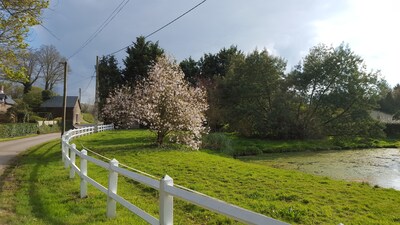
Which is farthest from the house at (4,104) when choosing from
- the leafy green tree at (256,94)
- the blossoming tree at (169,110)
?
the blossoming tree at (169,110)

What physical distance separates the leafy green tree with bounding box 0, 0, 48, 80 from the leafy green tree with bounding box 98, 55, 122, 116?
42.3 meters

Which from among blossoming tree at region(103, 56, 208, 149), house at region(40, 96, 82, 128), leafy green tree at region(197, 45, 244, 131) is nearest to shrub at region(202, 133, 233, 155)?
blossoming tree at region(103, 56, 208, 149)

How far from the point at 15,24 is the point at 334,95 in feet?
112

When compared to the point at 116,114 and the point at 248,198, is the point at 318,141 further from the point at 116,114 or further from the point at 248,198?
the point at 248,198

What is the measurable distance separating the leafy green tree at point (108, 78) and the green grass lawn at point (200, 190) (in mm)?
38936

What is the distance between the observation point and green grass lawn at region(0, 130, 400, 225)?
7152 millimetres

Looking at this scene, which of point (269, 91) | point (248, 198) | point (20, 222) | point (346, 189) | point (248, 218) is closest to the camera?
point (248, 218)

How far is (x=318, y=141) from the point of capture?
37.8 meters

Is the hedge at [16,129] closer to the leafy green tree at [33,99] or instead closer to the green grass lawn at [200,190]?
the leafy green tree at [33,99]

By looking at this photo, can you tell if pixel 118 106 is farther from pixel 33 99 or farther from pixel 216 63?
pixel 33 99

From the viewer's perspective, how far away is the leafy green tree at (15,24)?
9812mm

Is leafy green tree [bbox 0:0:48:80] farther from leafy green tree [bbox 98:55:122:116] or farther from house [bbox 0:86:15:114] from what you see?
house [bbox 0:86:15:114]

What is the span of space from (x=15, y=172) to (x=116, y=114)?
35676mm

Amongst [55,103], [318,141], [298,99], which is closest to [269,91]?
[298,99]
